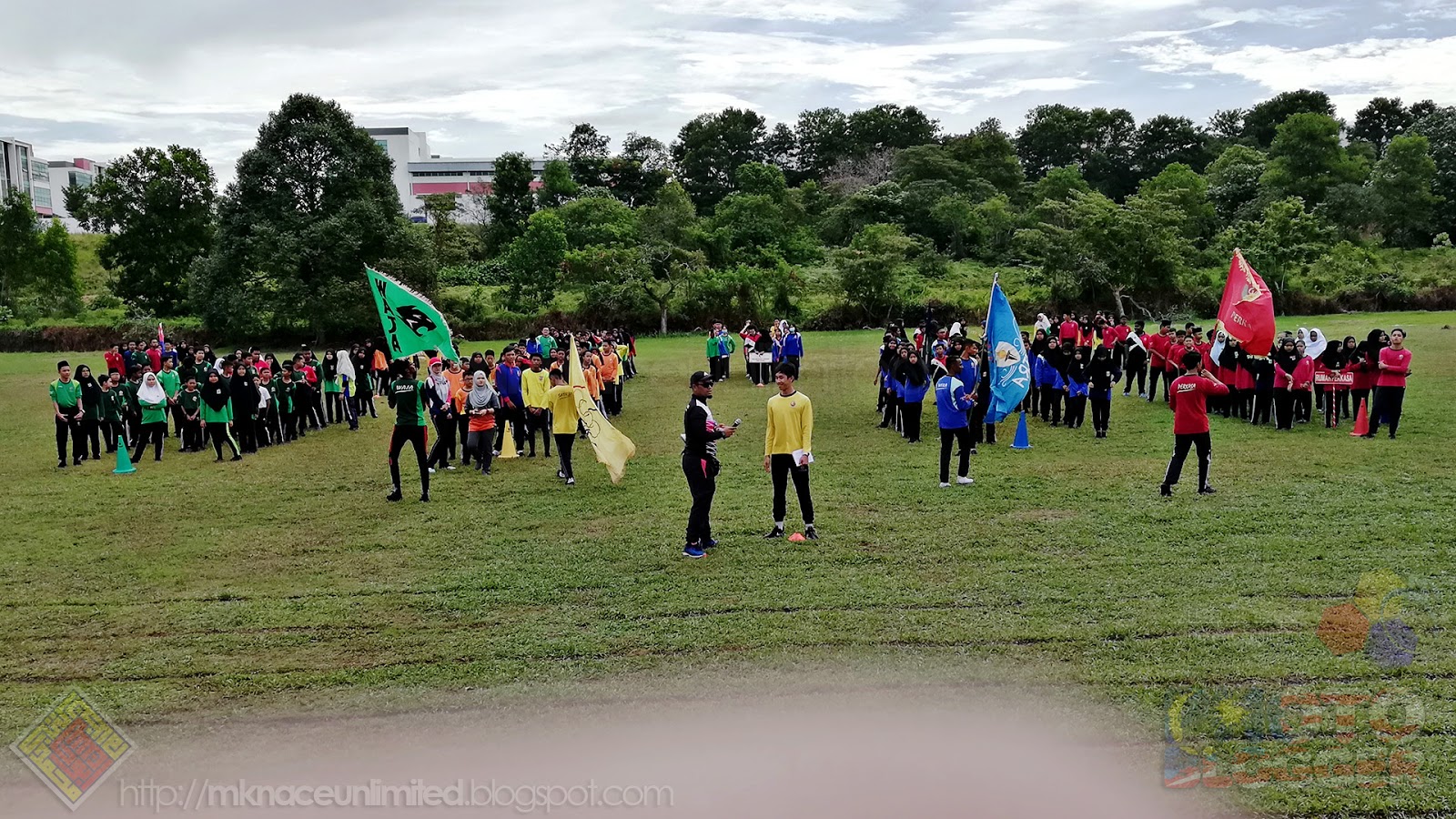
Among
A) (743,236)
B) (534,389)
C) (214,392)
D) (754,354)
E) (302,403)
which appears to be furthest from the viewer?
(743,236)

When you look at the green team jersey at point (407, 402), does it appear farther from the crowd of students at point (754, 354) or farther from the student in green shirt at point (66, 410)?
the crowd of students at point (754, 354)

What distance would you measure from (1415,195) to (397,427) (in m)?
53.8

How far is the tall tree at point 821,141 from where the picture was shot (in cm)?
7762

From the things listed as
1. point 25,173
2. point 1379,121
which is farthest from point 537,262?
point 25,173

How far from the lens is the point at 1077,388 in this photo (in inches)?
683

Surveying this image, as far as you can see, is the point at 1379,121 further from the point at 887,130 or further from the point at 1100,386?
the point at 1100,386

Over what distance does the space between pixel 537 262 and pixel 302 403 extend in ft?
89.8

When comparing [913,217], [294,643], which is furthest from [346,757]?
[913,217]

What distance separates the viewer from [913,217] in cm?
5728

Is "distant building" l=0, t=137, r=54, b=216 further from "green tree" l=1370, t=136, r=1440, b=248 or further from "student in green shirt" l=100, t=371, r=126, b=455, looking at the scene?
"green tree" l=1370, t=136, r=1440, b=248

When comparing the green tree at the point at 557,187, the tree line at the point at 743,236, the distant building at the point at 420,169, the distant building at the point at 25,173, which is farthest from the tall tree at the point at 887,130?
the distant building at the point at 25,173

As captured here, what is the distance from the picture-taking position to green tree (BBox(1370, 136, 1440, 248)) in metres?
50.5

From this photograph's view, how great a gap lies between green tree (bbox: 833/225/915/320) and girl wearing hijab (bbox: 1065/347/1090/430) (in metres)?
27.5

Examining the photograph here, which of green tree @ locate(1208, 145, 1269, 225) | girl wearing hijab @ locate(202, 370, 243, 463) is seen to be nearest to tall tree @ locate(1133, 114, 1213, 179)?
green tree @ locate(1208, 145, 1269, 225)
